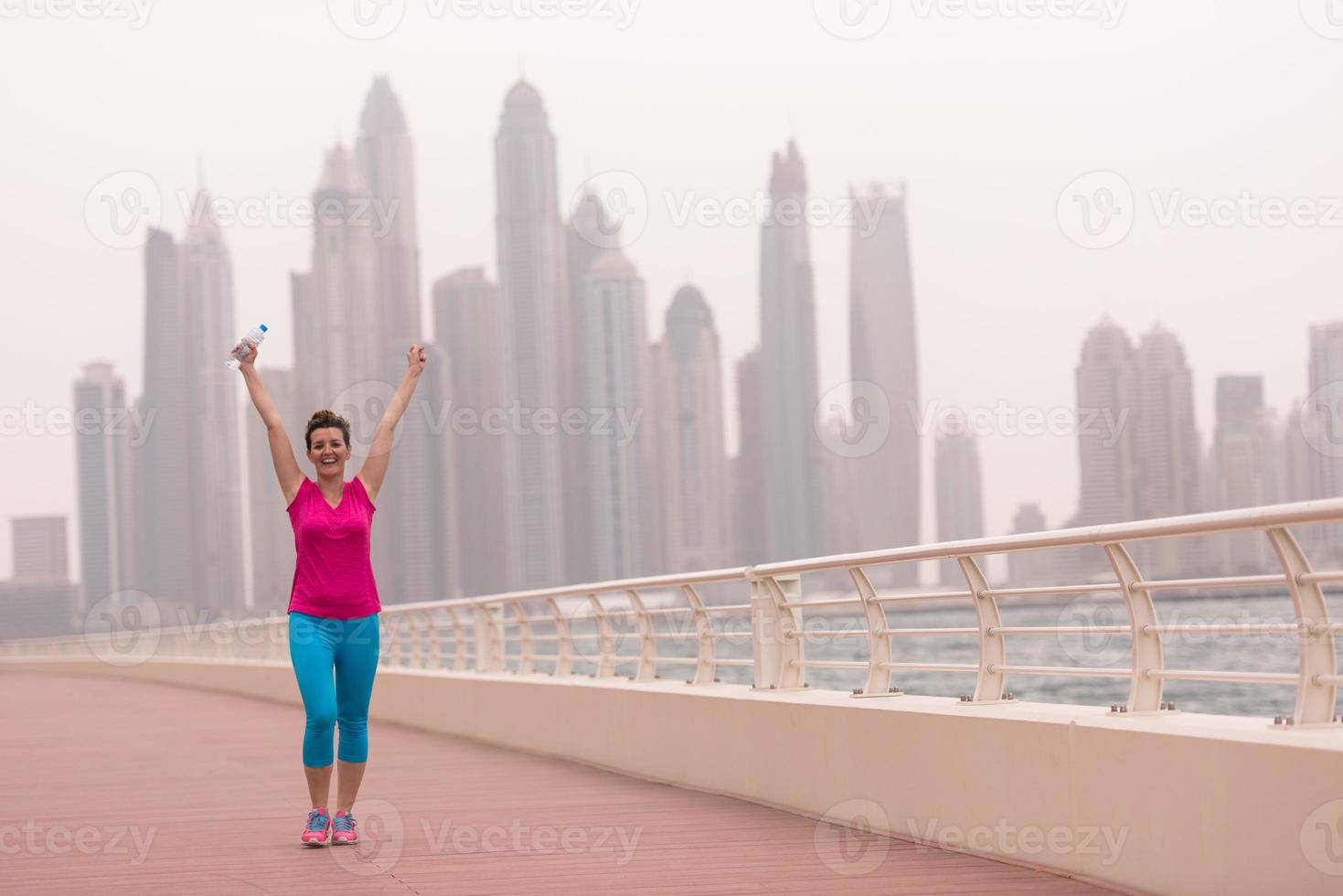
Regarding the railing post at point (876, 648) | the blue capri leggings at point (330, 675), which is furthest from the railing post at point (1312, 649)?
the blue capri leggings at point (330, 675)

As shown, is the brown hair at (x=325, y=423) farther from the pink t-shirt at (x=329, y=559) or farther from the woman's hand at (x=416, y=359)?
the woman's hand at (x=416, y=359)

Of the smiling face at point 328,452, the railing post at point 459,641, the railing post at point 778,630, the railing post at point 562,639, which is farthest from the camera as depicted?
the railing post at point 459,641

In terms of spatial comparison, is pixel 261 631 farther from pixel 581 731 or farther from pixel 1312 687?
pixel 1312 687

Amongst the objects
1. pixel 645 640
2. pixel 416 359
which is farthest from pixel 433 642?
pixel 416 359

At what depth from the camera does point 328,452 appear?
7547 millimetres

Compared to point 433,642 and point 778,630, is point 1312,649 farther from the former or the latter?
point 433,642

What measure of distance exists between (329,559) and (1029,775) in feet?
10.1

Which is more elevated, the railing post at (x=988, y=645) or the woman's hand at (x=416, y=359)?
the woman's hand at (x=416, y=359)

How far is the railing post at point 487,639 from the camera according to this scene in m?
16.8

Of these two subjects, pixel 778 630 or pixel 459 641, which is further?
pixel 459 641

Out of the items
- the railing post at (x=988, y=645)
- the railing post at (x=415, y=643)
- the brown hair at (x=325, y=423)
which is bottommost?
the railing post at (x=415, y=643)

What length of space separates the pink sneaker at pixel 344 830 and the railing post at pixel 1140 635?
3596 mm

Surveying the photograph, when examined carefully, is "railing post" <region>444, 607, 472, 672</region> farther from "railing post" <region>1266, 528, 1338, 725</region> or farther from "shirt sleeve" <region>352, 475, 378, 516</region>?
"railing post" <region>1266, 528, 1338, 725</region>

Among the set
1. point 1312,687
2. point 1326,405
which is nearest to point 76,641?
point 1312,687
